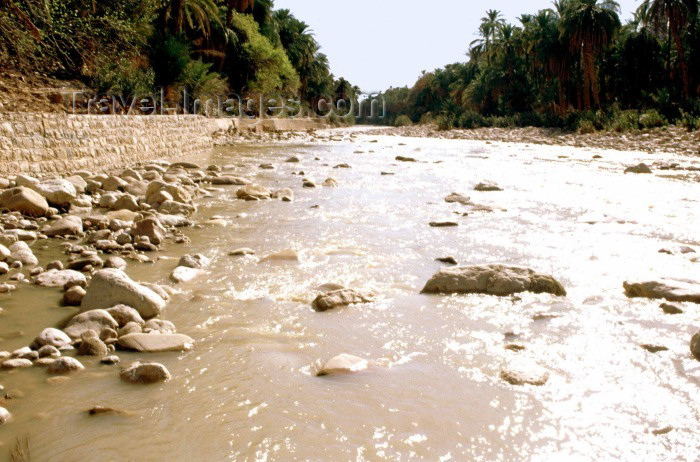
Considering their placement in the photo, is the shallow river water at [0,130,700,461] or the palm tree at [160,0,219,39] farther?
the palm tree at [160,0,219,39]

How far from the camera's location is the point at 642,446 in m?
1.81

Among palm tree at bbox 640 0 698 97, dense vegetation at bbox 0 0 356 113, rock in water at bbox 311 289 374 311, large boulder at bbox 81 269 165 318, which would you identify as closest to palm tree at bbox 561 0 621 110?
palm tree at bbox 640 0 698 97

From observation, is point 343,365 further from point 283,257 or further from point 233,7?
point 233,7

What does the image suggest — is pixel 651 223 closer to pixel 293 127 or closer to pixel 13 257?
pixel 13 257

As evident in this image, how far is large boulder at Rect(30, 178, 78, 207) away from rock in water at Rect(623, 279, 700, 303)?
519 centimetres

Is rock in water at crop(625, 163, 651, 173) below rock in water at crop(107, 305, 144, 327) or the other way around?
the other way around

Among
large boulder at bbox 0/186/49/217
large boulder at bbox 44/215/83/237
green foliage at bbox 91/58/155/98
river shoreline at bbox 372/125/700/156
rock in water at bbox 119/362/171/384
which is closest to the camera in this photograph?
rock in water at bbox 119/362/171/384

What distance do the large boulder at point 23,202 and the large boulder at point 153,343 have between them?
3483 mm

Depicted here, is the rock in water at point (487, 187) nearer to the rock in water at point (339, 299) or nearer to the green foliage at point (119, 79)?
the rock in water at point (339, 299)

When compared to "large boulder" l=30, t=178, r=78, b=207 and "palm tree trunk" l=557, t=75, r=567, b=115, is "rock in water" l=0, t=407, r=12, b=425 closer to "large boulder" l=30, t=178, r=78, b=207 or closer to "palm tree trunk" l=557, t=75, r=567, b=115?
"large boulder" l=30, t=178, r=78, b=207

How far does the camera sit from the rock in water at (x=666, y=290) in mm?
3188

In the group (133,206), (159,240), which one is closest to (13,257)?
(159,240)

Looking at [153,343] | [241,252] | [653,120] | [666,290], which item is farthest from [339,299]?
[653,120]

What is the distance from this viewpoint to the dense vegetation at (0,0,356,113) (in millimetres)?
10297
